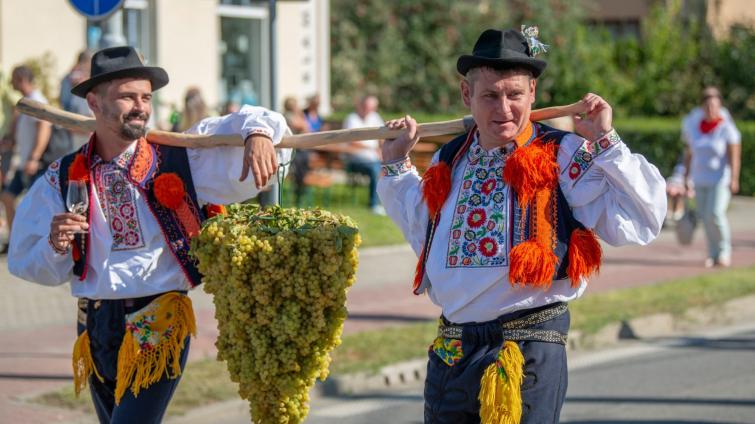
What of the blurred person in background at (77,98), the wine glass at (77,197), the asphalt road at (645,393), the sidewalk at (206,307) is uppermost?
the blurred person in background at (77,98)

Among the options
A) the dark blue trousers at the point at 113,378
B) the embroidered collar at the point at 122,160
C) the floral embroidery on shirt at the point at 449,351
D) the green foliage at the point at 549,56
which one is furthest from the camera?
the green foliage at the point at 549,56

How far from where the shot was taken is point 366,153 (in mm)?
16906

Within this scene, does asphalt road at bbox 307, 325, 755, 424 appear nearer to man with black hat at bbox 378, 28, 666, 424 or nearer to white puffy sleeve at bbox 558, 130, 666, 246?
man with black hat at bbox 378, 28, 666, 424

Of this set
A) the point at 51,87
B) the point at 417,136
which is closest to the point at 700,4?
the point at 51,87

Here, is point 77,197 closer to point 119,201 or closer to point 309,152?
point 119,201

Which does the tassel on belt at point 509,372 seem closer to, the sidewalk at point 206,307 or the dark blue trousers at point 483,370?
the dark blue trousers at point 483,370

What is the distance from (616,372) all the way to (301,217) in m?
4.69

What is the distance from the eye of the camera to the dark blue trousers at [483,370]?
13.8 ft

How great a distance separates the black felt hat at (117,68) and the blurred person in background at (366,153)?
1154cm

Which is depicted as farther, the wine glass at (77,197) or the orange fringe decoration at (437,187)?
the wine glass at (77,197)

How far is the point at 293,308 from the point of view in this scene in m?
4.33

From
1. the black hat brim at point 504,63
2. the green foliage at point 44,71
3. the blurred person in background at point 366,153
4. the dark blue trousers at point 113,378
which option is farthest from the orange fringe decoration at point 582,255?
the green foliage at point 44,71

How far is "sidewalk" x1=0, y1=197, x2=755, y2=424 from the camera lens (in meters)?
7.68

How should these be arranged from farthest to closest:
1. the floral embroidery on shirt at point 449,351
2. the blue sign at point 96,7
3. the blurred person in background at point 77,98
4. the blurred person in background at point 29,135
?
the blurred person in background at point 29,135, the blurred person in background at point 77,98, the blue sign at point 96,7, the floral embroidery on shirt at point 449,351
